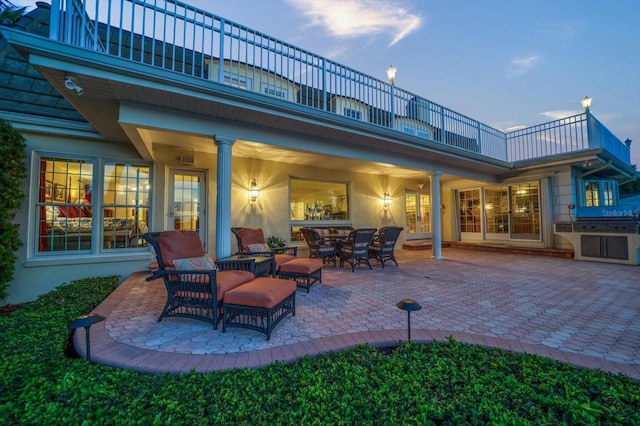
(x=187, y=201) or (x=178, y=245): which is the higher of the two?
(x=187, y=201)

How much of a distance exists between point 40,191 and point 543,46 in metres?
13.0

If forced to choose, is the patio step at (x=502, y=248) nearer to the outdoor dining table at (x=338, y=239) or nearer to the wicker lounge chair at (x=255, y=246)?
the outdoor dining table at (x=338, y=239)

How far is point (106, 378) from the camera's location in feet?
5.90

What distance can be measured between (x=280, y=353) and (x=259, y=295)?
1.95 feet

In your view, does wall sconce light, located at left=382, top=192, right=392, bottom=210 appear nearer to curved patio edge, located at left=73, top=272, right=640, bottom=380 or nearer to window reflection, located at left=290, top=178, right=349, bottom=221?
window reflection, located at left=290, top=178, right=349, bottom=221

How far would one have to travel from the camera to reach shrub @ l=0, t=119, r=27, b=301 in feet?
12.7

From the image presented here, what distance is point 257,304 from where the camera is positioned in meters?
2.56

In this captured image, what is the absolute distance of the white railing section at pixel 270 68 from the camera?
3.29 m

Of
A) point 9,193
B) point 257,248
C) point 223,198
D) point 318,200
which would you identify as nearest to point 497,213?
point 318,200

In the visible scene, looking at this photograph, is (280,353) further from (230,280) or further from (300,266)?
(300,266)

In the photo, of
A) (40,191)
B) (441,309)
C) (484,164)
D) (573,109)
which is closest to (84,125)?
(40,191)

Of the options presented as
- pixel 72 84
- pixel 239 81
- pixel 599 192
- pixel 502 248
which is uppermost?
pixel 239 81

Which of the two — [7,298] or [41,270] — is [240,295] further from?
[7,298]

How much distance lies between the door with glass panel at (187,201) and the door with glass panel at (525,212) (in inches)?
413
